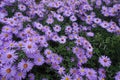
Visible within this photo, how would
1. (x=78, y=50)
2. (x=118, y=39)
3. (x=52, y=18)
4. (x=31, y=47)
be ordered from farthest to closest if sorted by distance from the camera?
(x=52, y=18)
(x=118, y=39)
(x=78, y=50)
(x=31, y=47)

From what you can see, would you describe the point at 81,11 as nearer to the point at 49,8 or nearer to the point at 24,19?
the point at 49,8

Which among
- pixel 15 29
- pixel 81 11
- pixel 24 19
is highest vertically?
pixel 81 11

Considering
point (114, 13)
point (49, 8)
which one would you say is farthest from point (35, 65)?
point (114, 13)

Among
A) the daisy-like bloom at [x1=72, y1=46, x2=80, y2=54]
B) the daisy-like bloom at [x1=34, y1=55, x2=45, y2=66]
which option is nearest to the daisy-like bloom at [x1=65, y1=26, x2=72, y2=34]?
the daisy-like bloom at [x1=72, y1=46, x2=80, y2=54]

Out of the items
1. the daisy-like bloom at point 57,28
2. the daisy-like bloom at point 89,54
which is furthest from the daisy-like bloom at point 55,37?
the daisy-like bloom at point 89,54

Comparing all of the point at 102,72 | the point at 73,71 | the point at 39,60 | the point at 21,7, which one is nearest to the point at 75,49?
the point at 73,71

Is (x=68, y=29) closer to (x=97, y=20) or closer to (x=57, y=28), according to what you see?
(x=57, y=28)

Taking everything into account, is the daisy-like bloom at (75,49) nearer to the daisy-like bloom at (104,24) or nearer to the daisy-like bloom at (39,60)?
the daisy-like bloom at (39,60)
